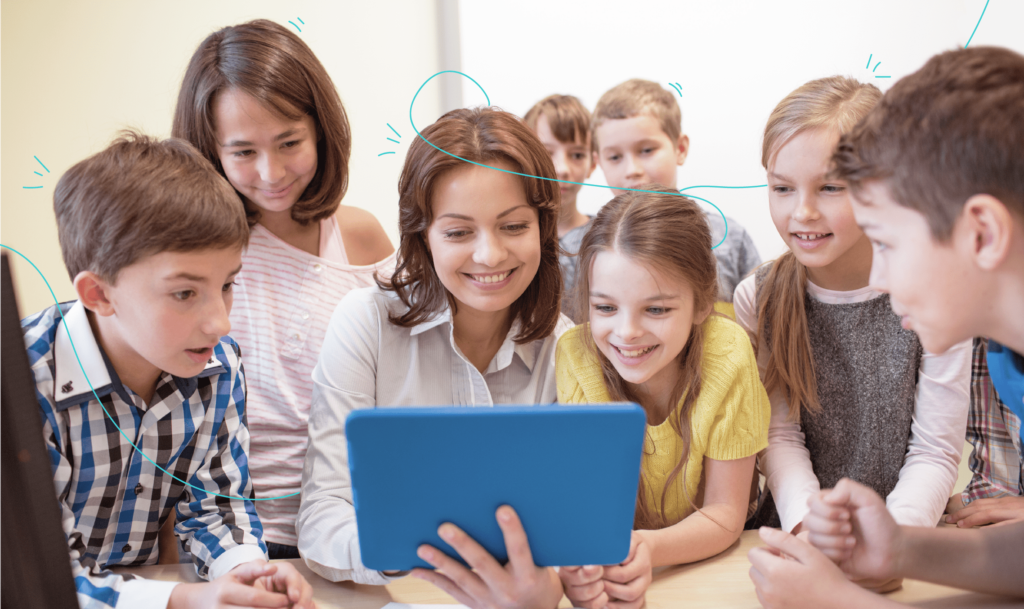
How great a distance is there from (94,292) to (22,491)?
341mm

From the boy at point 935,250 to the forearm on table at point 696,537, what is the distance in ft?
0.38

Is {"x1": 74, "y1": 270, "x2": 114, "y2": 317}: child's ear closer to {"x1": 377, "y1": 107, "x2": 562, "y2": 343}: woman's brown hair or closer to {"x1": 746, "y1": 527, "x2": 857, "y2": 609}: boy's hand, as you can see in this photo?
{"x1": 377, "y1": 107, "x2": 562, "y2": 343}: woman's brown hair

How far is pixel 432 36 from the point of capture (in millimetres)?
1601

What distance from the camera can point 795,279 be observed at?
3.75ft

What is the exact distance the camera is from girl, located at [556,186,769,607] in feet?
3.32

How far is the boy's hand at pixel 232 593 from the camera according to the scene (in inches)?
29.7

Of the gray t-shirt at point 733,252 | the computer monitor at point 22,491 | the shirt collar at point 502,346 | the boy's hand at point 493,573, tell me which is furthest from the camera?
the gray t-shirt at point 733,252

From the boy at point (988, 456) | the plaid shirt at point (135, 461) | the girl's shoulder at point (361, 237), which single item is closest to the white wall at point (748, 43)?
the boy at point (988, 456)

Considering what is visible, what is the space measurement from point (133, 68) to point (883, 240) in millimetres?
1343

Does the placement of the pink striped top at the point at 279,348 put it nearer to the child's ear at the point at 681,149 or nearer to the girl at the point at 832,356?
the girl at the point at 832,356

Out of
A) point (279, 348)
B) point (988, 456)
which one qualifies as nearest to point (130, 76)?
point (279, 348)

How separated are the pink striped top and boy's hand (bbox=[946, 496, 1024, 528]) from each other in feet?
3.12

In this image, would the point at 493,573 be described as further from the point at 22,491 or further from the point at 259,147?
the point at 259,147

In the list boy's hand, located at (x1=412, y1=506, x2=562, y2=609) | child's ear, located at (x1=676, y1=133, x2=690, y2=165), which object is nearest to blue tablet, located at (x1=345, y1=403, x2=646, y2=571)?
boy's hand, located at (x1=412, y1=506, x2=562, y2=609)
